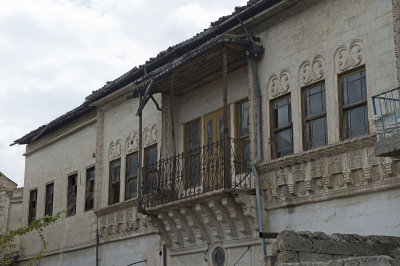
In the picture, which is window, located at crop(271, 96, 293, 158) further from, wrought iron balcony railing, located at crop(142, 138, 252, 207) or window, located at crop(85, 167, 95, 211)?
window, located at crop(85, 167, 95, 211)

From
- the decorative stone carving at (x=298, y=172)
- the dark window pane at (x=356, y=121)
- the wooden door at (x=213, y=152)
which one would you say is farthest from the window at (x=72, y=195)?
the dark window pane at (x=356, y=121)

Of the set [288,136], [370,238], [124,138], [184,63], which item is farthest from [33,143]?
[370,238]

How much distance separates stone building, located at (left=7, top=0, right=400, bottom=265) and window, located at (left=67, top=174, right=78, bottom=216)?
1913mm

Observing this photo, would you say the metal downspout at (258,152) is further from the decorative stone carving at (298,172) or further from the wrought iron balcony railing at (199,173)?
the decorative stone carving at (298,172)

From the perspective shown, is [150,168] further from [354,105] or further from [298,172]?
[354,105]

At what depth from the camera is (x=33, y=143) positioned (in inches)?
1006

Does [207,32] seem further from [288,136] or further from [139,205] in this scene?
[139,205]

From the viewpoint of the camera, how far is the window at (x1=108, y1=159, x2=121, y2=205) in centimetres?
1972

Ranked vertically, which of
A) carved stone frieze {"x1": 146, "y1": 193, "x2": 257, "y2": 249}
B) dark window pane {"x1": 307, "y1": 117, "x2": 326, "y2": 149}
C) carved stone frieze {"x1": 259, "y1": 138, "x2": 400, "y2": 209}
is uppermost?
dark window pane {"x1": 307, "y1": 117, "x2": 326, "y2": 149}

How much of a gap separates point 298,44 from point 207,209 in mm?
4098

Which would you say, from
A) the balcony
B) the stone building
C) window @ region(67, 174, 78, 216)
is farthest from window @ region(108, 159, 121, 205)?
the balcony

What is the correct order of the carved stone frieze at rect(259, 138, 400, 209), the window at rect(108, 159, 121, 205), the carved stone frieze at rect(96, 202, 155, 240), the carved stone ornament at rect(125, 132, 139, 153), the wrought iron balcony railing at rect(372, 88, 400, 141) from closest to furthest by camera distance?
1. the wrought iron balcony railing at rect(372, 88, 400, 141)
2. the carved stone frieze at rect(259, 138, 400, 209)
3. the carved stone frieze at rect(96, 202, 155, 240)
4. the carved stone ornament at rect(125, 132, 139, 153)
5. the window at rect(108, 159, 121, 205)

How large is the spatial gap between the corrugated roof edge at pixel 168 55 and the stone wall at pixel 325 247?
19.7 ft

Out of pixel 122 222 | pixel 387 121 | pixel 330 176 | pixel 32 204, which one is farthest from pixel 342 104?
pixel 32 204
